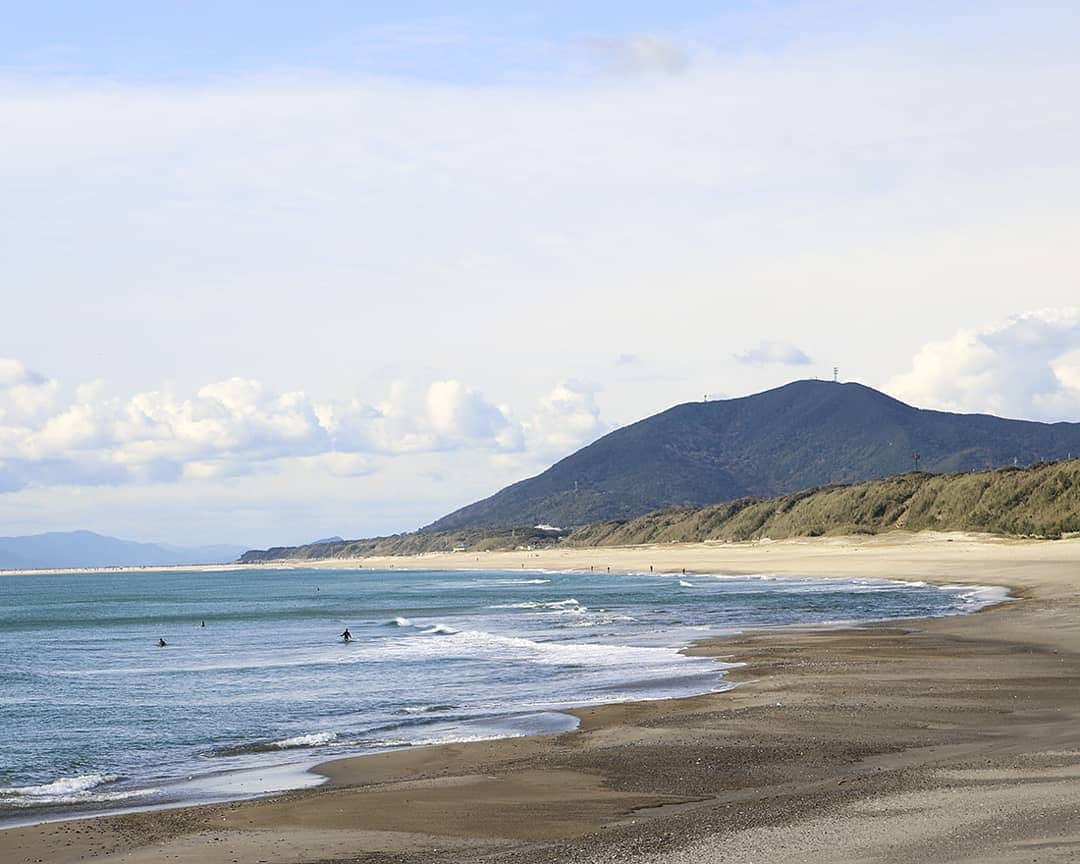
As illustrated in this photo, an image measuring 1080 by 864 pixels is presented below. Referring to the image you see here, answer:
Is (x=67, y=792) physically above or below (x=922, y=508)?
below

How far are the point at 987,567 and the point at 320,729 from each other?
6542 centimetres

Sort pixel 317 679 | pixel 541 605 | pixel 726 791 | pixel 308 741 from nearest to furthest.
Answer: pixel 726 791 < pixel 308 741 < pixel 317 679 < pixel 541 605

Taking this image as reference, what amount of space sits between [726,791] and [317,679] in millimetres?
23727

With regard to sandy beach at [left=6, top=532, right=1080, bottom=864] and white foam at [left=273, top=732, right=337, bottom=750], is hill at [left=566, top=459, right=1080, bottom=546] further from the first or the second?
white foam at [left=273, top=732, right=337, bottom=750]

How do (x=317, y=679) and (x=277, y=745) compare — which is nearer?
(x=277, y=745)

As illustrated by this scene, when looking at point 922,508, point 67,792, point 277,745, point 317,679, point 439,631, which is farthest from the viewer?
point 922,508

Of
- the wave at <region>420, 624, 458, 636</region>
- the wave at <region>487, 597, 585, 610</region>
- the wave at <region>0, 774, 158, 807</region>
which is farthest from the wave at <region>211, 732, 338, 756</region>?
the wave at <region>487, 597, 585, 610</region>

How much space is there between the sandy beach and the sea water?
2361 millimetres

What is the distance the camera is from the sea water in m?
23.7

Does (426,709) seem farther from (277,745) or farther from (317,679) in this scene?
(317,679)

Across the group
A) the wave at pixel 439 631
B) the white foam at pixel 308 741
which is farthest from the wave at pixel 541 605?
the white foam at pixel 308 741

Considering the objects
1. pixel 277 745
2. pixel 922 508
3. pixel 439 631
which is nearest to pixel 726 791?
pixel 277 745

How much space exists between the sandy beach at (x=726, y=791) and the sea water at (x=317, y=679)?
236cm

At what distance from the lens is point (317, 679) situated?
38.7 metres
